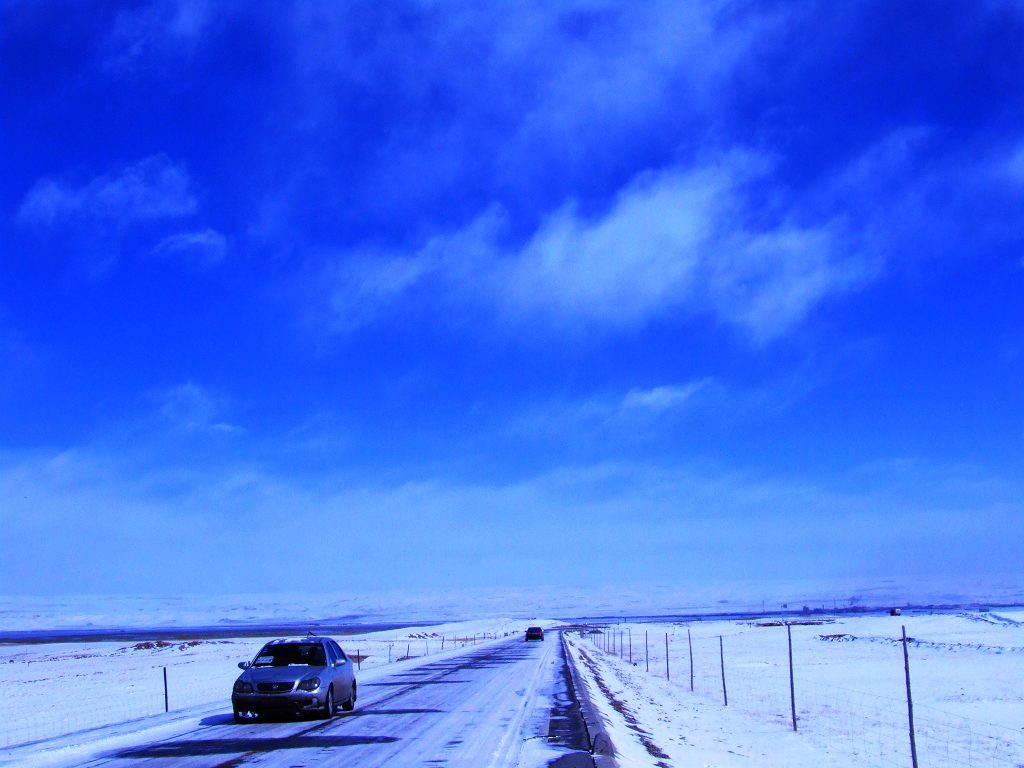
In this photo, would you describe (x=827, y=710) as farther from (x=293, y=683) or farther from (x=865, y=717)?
(x=293, y=683)

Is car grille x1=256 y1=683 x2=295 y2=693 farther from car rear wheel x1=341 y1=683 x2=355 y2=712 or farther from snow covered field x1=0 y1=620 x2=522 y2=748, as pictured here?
snow covered field x1=0 y1=620 x2=522 y2=748

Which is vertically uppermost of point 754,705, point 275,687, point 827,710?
point 275,687

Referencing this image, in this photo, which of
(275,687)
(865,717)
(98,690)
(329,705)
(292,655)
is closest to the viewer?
(275,687)

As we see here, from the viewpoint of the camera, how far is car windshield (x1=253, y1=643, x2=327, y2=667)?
19.7 m

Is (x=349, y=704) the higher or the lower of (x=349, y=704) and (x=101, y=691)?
the higher

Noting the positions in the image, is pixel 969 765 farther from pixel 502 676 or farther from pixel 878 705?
pixel 502 676

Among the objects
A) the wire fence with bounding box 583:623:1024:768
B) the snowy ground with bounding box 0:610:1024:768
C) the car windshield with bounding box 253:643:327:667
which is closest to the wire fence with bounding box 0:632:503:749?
the snowy ground with bounding box 0:610:1024:768

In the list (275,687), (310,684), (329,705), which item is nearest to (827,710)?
(329,705)

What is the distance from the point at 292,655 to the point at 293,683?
1.62 metres

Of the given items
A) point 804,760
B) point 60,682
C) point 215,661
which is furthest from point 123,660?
point 804,760

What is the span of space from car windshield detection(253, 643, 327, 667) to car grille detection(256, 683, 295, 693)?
1.01m

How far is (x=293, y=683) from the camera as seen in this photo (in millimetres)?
18438

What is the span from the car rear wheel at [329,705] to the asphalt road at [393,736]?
9.2 inches

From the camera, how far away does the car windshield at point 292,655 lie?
64.5 feet
